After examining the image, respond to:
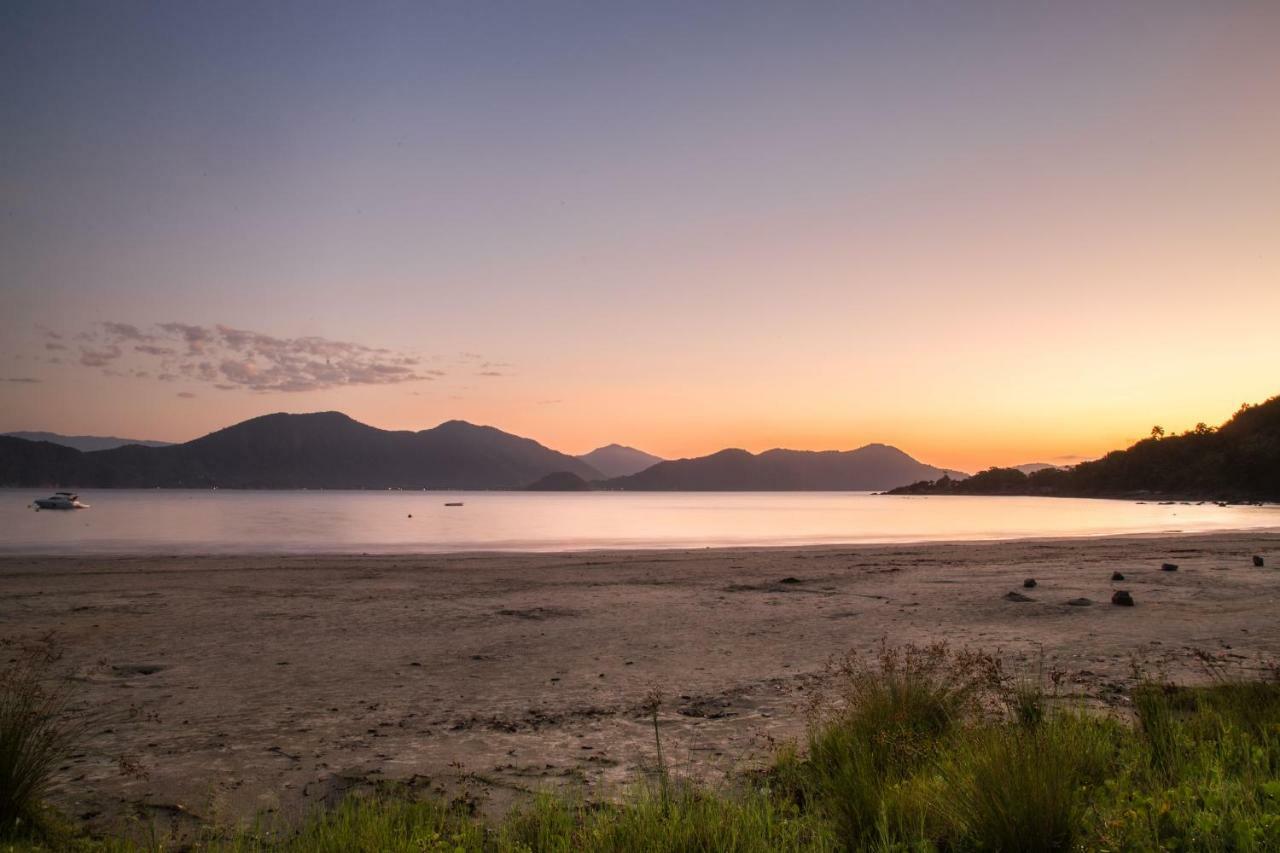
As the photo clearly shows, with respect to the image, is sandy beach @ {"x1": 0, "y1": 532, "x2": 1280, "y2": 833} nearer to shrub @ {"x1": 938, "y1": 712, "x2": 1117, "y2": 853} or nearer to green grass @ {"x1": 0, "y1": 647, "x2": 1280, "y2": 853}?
green grass @ {"x1": 0, "y1": 647, "x2": 1280, "y2": 853}

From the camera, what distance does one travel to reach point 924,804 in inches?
180

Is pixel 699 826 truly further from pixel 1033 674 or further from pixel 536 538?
pixel 536 538

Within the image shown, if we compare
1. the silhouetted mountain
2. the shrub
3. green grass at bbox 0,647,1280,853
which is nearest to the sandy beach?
green grass at bbox 0,647,1280,853

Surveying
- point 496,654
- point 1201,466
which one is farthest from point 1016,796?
point 1201,466

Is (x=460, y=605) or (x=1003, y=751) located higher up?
(x=1003, y=751)

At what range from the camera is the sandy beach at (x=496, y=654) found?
21.9 feet

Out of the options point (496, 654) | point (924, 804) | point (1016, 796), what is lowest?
point (496, 654)

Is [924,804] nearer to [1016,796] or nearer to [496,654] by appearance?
[1016,796]

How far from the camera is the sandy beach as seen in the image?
667cm

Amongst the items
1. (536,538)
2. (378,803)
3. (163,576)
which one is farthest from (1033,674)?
(536,538)

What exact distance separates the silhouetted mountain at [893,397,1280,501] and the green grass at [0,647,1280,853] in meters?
141

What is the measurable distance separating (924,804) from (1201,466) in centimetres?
16622

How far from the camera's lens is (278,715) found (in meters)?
8.46

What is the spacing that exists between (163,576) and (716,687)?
2125 centimetres
